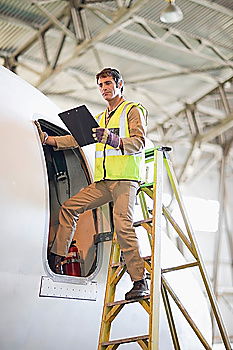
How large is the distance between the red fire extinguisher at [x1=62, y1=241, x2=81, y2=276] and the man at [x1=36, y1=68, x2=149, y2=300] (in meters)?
0.14

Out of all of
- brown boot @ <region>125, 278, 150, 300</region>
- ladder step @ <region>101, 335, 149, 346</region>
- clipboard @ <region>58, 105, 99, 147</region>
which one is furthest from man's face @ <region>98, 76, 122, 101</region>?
ladder step @ <region>101, 335, 149, 346</region>

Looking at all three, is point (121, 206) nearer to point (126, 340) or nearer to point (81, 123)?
point (81, 123)

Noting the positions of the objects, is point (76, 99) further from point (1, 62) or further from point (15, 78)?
point (15, 78)

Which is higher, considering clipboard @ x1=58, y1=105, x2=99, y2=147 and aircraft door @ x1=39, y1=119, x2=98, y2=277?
clipboard @ x1=58, y1=105, x2=99, y2=147

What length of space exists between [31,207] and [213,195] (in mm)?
18929

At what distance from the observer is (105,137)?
4.45 meters

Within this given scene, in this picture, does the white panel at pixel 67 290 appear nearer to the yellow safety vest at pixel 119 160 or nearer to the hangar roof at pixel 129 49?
the yellow safety vest at pixel 119 160

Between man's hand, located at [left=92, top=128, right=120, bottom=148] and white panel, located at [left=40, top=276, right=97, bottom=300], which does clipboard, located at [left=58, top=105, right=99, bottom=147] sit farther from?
white panel, located at [left=40, top=276, right=97, bottom=300]

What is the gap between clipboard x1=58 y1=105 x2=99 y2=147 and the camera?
15.2 feet

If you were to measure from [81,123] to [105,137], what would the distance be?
15.0 inches

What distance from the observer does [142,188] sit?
17.0 feet

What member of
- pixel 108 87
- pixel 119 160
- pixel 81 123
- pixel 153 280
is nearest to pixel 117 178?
pixel 119 160

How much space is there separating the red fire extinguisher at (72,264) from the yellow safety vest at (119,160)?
2.54 feet

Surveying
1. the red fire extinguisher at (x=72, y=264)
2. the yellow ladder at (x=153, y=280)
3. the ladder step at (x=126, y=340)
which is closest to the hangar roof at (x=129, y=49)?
the yellow ladder at (x=153, y=280)
